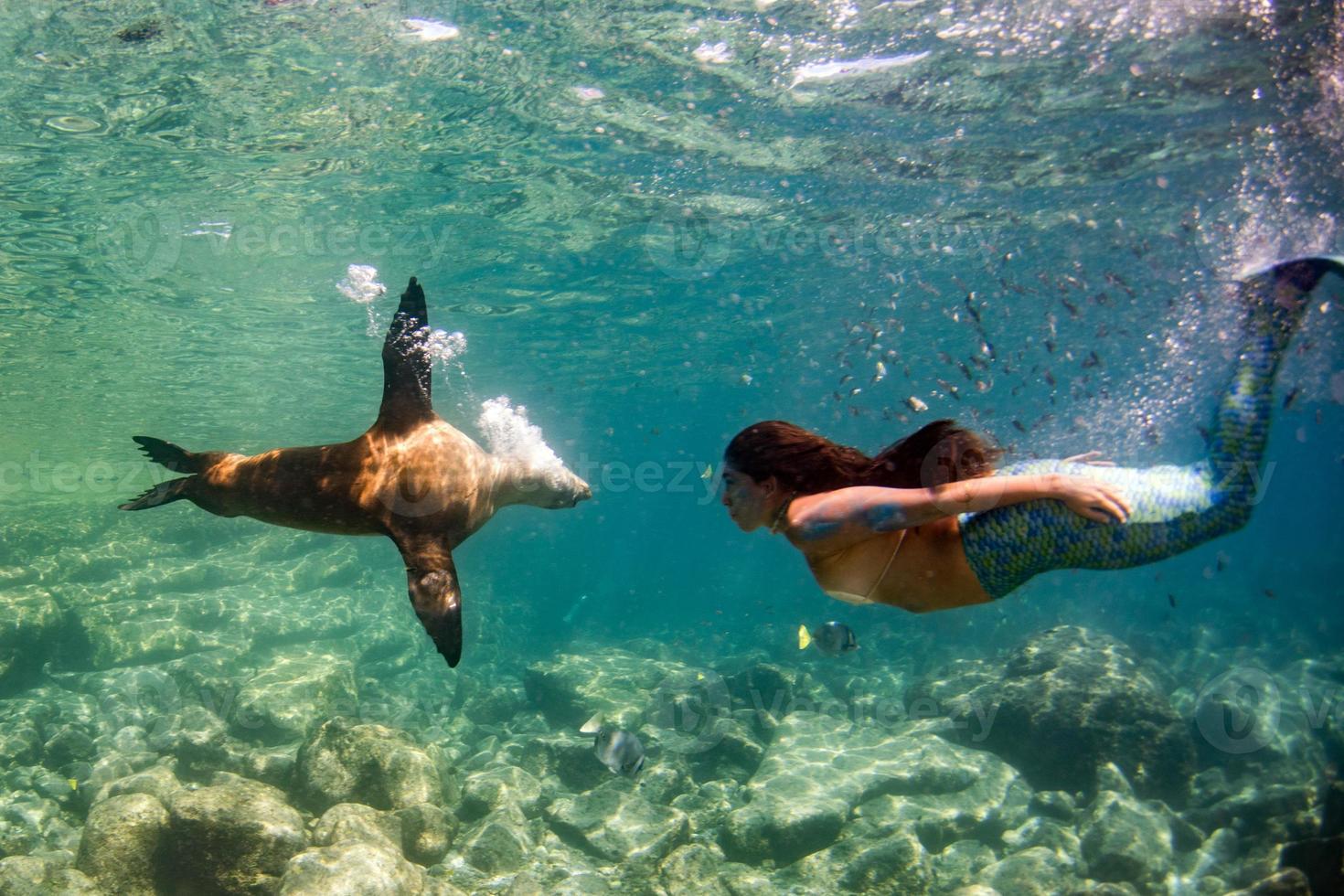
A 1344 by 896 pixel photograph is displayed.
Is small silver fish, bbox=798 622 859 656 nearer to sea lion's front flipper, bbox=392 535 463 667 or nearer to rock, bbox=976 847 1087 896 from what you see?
rock, bbox=976 847 1087 896

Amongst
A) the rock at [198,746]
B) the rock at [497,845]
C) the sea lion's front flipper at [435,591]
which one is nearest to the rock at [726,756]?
the rock at [497,845]

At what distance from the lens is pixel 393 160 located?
14117 mm

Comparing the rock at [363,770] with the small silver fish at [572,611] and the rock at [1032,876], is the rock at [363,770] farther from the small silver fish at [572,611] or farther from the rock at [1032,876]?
the small silver fish at [572,611]

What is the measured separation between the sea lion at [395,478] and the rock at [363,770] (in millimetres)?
6520

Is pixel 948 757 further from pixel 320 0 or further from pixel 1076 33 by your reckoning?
pixel 320 0

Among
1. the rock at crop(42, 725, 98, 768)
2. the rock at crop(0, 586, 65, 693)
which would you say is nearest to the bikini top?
the rock at crop(42, 725, 98, 768)

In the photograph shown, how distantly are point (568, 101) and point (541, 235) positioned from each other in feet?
19.8

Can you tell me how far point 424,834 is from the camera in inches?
354

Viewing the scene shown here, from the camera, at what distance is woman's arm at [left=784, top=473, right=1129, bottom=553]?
2.54 meters

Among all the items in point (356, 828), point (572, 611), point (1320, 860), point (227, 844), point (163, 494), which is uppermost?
point (163, 494)

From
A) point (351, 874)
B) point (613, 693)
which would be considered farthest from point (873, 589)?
point (613, 693)

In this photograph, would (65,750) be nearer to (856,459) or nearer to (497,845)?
(497,845)

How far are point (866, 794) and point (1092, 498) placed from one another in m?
10.3

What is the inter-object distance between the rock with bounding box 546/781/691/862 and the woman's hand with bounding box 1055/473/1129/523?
28.5ft
